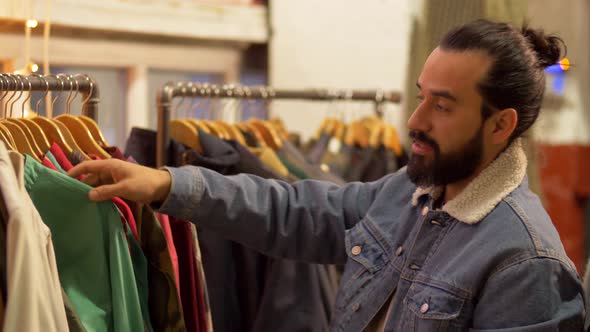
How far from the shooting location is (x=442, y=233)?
1152 millimetres

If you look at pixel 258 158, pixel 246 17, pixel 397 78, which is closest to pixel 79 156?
pixel 258 158

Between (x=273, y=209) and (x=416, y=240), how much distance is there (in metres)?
0.26

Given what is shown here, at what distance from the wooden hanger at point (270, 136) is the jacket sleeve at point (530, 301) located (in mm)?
729

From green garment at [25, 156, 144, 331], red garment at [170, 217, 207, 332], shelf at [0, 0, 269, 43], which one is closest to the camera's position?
green garment at [25, 156, 144, 331]

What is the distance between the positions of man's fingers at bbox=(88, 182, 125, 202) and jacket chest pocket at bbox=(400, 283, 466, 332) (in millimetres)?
469

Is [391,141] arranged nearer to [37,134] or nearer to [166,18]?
[166,18]

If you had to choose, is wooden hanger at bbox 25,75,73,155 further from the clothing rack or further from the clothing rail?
the clothing rack

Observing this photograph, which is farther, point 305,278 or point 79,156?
point 305,278

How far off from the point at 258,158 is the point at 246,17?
0.88m

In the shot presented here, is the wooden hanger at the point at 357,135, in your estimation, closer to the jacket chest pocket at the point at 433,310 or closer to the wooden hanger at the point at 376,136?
the wooden hanger at the point at 376,136

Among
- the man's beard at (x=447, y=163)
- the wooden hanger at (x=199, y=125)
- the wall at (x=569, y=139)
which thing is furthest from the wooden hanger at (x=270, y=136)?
the wall at (x=569, y=139)

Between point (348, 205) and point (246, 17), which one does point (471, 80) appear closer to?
point (348, 205)

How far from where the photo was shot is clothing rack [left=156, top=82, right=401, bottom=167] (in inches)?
55.7

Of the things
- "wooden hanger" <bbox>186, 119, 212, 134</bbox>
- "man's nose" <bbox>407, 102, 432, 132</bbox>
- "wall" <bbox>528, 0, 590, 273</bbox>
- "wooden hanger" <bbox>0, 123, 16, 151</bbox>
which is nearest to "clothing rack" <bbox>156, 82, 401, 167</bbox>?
"wooden hanger" <bbox>186, 119, 212, 134</bbox>
